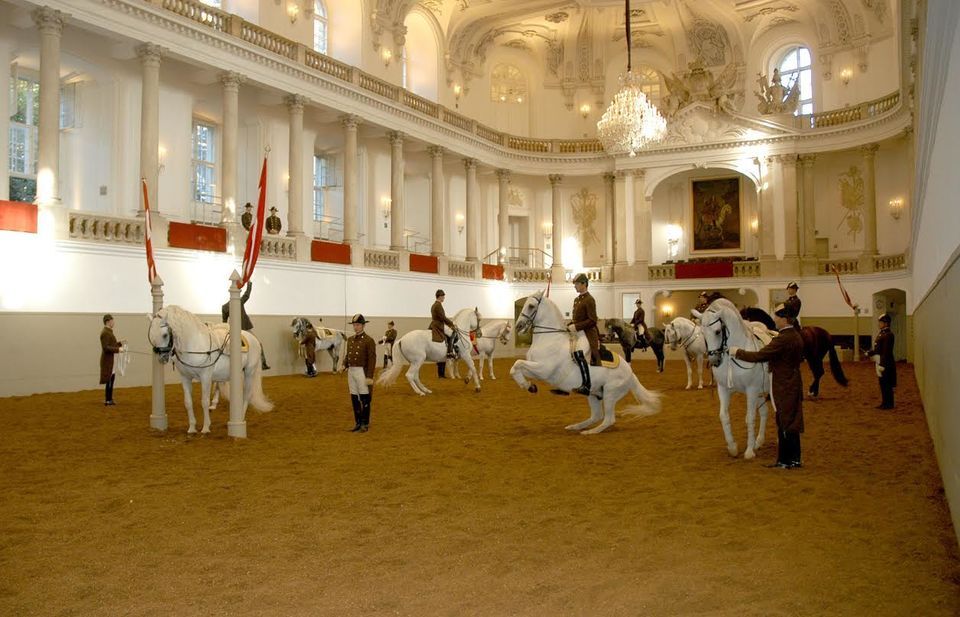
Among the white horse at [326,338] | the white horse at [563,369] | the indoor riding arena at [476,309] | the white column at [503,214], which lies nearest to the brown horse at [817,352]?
the indoor riding arena at [476,309]

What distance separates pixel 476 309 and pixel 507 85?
2085cm

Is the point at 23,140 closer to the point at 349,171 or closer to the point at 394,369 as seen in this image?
the point at 349,171

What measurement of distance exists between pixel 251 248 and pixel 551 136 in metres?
26.6

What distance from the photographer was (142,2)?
16.7 metres

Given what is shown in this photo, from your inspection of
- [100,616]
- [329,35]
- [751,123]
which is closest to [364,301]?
[329,35]

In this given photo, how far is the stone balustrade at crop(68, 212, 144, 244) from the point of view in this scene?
49.9 feet

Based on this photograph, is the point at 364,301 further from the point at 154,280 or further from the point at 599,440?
the point at 599,440

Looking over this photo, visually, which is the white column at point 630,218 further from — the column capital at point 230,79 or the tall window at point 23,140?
the tall window at point 23,140

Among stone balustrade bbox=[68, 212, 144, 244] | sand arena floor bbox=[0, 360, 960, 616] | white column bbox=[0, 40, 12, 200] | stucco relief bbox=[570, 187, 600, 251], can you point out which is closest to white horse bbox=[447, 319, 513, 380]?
sand arena floor bbox=[0, 360, 960, 616]

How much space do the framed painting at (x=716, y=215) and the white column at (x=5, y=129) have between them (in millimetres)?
26416

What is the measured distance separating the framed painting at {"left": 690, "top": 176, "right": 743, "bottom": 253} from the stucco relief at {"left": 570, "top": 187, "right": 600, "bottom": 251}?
452 centimetres

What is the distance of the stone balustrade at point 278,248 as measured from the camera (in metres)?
19.5

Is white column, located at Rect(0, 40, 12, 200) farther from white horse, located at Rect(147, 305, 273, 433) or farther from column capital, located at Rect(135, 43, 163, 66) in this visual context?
white horse, located at Rect(147, 305, 273, 433)

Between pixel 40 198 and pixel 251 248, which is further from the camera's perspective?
pixel 40 198
